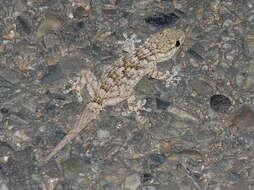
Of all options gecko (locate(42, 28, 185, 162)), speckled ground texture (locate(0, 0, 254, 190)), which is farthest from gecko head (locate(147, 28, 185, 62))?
speckled ground texture (locate(0, 0, 254, 190))

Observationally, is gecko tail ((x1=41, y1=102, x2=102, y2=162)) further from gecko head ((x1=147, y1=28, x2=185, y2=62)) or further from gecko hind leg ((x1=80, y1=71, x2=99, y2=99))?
gecko head ((x1=147, y1=28, x2=185, y2=62))

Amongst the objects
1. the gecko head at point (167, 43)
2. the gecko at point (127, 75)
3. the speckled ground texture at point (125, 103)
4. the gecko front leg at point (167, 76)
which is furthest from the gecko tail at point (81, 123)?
the gecko head at point (167, 43)

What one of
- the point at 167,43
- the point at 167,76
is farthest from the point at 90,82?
the point at 167,43

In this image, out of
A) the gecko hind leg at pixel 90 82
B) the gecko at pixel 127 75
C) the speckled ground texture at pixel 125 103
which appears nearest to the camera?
the speckled ground texture at pixel 125 103

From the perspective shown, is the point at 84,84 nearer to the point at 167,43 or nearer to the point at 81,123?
the point at 81,123

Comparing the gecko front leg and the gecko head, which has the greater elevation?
the gecko head

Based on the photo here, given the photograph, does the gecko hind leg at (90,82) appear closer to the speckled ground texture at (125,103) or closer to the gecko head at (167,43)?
the speckled ground texture at (125,103)
